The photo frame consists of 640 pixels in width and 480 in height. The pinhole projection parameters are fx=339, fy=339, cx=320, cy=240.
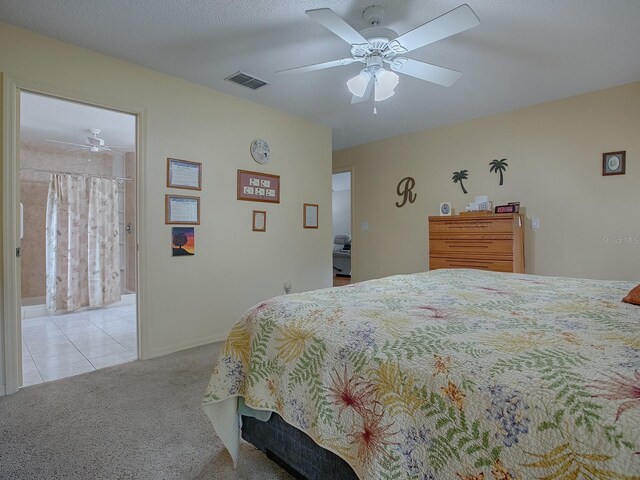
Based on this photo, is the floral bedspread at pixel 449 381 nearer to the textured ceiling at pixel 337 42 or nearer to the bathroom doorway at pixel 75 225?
the textured ceiling at pixel 337 42

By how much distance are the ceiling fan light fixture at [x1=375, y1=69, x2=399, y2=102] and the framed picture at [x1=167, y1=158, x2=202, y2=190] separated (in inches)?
66.9

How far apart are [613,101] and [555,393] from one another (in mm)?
3519

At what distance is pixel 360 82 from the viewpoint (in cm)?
220

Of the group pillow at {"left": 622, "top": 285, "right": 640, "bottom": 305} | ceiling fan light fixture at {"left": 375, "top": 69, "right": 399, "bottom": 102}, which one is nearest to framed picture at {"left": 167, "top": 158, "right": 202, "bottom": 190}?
ceiling fan light fixture at {"left": 375, "top": 69, "right": 399, "bottom": 102}

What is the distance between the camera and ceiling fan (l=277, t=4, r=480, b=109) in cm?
167

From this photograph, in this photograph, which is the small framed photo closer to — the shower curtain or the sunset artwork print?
the sunset artwork print

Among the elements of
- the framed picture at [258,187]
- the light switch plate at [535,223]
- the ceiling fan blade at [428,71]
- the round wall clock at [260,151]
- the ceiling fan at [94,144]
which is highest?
the ceiling fan at [94,144]

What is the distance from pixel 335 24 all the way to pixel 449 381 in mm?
1747

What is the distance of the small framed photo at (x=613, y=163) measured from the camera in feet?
9.68

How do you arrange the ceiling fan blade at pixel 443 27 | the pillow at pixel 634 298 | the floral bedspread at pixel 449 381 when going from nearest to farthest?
the floral bedspread at pixel 449 381 → the pillow at pixel 634 298 → the ceiling fan blade at pixel 443 27

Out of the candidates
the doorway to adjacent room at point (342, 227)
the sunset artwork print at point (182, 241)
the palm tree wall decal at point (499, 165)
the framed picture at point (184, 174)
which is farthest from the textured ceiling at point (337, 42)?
the doorway to adjacent room at point (342, 227)

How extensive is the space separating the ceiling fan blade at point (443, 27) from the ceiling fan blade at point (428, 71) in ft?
0.55

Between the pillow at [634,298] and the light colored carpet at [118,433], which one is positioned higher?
the pillow at [634,298]

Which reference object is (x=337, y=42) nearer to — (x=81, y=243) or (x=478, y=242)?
(x=478, y=242)
